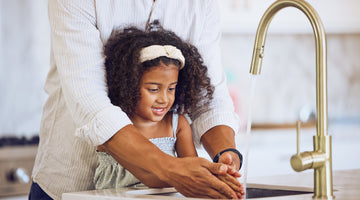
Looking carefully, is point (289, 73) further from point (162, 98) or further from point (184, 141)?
point (162, 98)

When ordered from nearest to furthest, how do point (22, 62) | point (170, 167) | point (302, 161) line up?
point (302, 161), point (170, 167), point (22, 62)

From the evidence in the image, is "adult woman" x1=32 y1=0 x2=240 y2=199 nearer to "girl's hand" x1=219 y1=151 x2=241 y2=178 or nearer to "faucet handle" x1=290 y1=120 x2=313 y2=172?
"girl's hand" x1=219 y1=151 x2=241 y2=178

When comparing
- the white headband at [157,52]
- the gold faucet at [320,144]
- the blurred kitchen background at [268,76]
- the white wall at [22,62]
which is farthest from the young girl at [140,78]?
the white wall at [22,62]

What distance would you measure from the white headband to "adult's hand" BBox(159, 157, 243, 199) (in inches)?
12.8

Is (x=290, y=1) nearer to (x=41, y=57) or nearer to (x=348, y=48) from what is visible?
(x=41, y=57)

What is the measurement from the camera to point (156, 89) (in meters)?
1.30

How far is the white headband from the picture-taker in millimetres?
1296

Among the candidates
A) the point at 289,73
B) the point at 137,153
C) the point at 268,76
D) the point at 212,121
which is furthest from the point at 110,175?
the point at 289,73

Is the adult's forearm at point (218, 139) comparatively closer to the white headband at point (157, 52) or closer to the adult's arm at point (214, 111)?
the adult's arm at point (214, 111)

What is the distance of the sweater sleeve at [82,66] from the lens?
1.14m

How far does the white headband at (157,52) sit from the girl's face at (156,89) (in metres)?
0.03

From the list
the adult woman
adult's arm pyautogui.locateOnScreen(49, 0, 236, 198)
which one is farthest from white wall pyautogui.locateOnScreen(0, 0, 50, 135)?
adult's arm pyautogui.locateOnScreen(49, 0, 236, 198)

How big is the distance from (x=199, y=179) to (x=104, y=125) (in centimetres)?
24

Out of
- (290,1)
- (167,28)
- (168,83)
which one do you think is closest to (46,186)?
(168,83)
